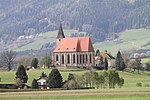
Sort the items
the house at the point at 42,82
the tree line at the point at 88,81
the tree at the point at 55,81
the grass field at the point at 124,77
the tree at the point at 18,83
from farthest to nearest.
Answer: the grass field at the point at 124,77
the house at the point at 42,82
the tree at the point at 18,83
the tree at the point at 55,81
the tree line at the point at 88,81

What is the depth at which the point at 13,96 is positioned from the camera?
97.7 metres

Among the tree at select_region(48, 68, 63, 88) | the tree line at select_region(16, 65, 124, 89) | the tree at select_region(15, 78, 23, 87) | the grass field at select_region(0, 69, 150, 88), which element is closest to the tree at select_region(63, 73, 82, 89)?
the tree line at select_region(16, 65, 124, 89)

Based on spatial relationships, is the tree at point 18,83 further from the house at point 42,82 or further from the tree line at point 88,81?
the house at point 42,82

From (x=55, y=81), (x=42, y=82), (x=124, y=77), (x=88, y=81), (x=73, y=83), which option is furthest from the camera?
(x=124, y=77)

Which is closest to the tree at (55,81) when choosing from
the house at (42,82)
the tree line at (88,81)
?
the tree line at (88,81)

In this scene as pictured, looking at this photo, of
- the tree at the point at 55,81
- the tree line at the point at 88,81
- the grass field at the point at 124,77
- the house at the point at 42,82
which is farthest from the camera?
the grass field at the point at 124,77

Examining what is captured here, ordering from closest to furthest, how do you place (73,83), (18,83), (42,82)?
(73,83), (18,83), (42,82)

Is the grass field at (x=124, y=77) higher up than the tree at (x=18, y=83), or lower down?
higher up

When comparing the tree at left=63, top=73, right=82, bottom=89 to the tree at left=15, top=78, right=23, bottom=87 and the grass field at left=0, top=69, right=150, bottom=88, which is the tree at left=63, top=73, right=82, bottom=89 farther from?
the grass field at left=0, top=69, right=150, bottom=88

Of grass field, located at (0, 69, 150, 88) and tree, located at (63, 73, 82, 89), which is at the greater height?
grass field, located at (0, 69, 150, 88)

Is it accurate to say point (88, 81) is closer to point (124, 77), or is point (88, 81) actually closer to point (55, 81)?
point (55, 81)

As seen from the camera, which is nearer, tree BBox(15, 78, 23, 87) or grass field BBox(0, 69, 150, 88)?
tree BBox(15, 78, 23, 87)

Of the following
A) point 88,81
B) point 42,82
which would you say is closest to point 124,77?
point 42,82

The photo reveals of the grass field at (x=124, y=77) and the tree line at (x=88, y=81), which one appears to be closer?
the tree line at (x=88, y=81)
